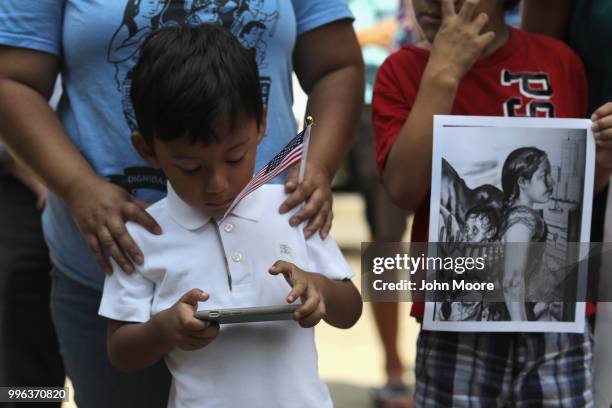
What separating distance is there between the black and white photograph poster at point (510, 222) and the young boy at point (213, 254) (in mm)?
288

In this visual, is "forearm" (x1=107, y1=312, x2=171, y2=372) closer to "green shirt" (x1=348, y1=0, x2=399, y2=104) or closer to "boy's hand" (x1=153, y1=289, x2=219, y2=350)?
"boy's hand" (x1=153, y1=289, x2=219, y2=350)

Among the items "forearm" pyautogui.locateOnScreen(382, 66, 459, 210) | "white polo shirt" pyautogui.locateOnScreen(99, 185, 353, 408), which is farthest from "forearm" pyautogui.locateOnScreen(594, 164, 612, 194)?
"white polo shirt" pyautogui.locateOnScreen(99, 185, 353, 408)

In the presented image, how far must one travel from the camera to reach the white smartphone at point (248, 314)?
178 cm

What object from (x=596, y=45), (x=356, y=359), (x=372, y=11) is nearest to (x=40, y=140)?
(x=596, y=45)

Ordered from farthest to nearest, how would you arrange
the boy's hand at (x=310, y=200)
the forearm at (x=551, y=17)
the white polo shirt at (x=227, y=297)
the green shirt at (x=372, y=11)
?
the green shirt at (x=372, y=11), the forearm at (x=551, y=17), the boy's hand at (x=310, y=200), the white polo shirt at (x=227, y=297)

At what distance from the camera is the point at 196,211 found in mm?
1980

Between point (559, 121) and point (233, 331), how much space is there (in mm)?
840

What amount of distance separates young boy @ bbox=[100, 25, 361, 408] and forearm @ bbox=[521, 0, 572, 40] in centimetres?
90

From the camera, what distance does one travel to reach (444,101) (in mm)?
2109

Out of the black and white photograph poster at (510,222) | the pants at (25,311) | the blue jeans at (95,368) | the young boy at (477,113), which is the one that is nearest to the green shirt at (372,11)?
the pants at (25,311)

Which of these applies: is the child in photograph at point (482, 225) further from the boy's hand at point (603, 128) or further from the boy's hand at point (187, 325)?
the boy's hand at point (187, 325)

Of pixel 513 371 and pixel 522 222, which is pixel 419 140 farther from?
pixel 513 371

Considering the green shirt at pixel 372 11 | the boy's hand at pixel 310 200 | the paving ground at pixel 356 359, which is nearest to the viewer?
the boy's hand at pixel 310 200

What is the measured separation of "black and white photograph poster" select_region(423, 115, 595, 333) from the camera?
2.13 meters
